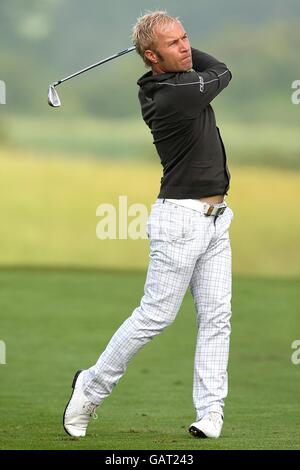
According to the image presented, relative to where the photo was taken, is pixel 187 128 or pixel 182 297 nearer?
pixel 187 128

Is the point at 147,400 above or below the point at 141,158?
below

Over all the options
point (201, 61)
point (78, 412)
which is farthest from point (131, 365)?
point (201, 61)

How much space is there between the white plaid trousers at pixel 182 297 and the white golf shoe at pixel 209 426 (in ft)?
0.11

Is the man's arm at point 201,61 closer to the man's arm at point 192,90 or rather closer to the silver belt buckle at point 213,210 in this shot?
the man's arm at point 192,90

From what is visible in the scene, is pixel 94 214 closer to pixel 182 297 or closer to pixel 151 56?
pixel 182 297

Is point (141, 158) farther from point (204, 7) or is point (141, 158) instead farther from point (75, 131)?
point (204, 7)

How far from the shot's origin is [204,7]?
9.79m

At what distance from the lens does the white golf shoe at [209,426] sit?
415 centimetres

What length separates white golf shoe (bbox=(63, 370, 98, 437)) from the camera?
4.20m

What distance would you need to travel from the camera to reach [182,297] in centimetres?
421

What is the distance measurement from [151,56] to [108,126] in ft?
19.0
